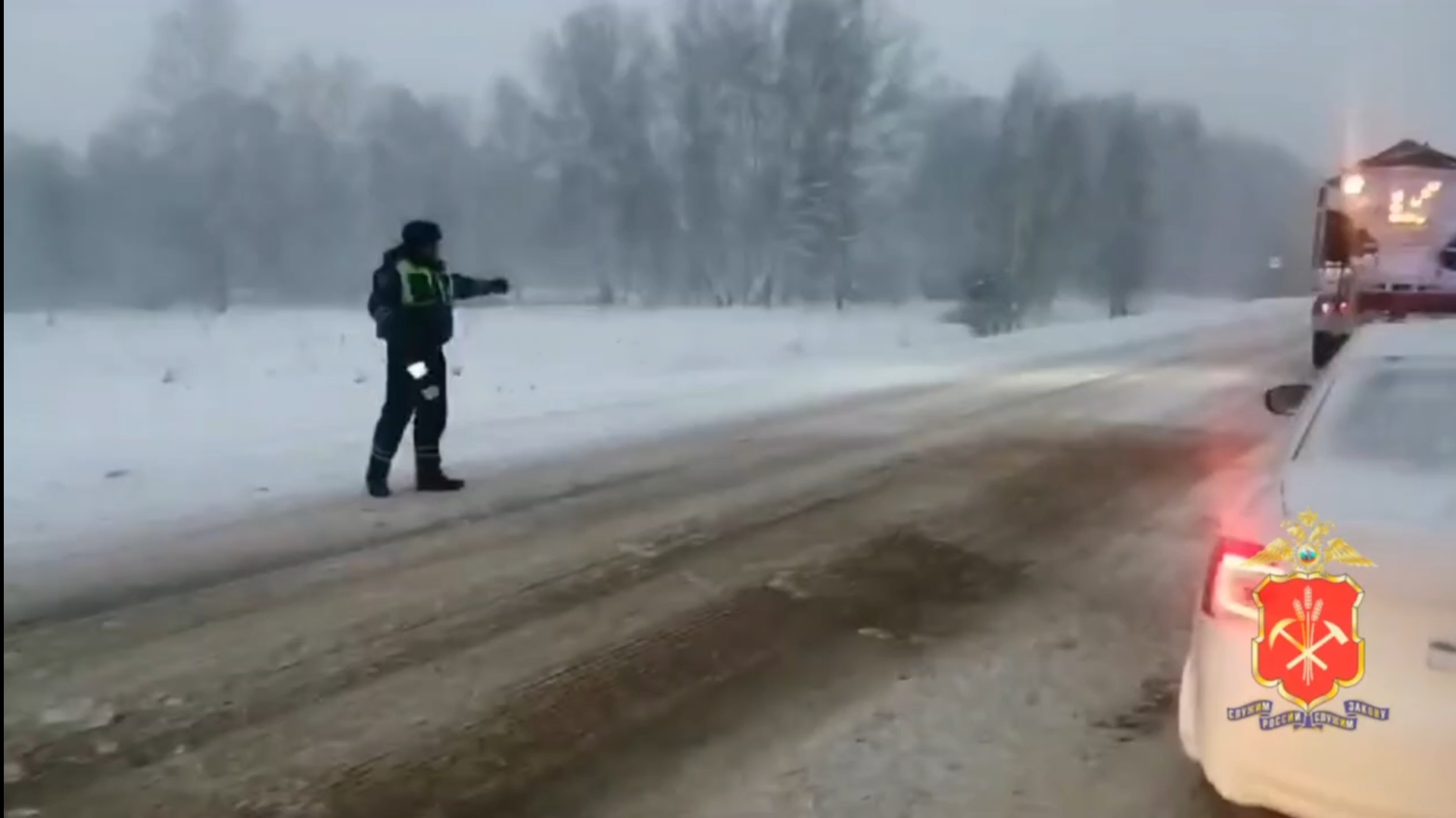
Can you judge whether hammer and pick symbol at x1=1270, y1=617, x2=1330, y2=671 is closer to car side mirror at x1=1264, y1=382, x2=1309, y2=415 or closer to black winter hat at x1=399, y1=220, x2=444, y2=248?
car side mirror at x1=1264, y1=382, x2=1309, y2=415

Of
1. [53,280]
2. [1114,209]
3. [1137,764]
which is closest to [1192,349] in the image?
[1137,764]

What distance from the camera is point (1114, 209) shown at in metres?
50.3

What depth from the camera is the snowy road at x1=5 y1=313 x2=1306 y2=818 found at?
3607 mm

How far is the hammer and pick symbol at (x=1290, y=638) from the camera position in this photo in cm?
284

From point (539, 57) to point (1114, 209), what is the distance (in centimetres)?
2280

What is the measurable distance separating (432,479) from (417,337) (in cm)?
92

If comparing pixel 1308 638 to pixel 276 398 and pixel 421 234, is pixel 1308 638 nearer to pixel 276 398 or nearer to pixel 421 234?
pixel 421 234

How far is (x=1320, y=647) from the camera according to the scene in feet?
9.29

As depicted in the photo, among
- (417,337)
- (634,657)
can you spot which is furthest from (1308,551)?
(417,337)

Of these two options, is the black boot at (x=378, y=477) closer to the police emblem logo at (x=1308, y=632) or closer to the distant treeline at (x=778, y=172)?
the police emblem logo at (x=1308, y=632)

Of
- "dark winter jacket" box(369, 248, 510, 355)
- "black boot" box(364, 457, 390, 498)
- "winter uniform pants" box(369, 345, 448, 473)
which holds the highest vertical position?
"dark winter jacket" box(369, 248, 510, 355)

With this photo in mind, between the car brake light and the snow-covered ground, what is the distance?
9.01 feet

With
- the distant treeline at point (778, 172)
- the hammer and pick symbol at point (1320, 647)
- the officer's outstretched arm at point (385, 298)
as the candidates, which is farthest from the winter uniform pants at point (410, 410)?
the distant treeline at point (778, 172)

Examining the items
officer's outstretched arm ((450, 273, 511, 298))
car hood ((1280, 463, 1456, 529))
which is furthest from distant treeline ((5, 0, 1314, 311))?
car hood ((1280, 463, 1456, 529))
